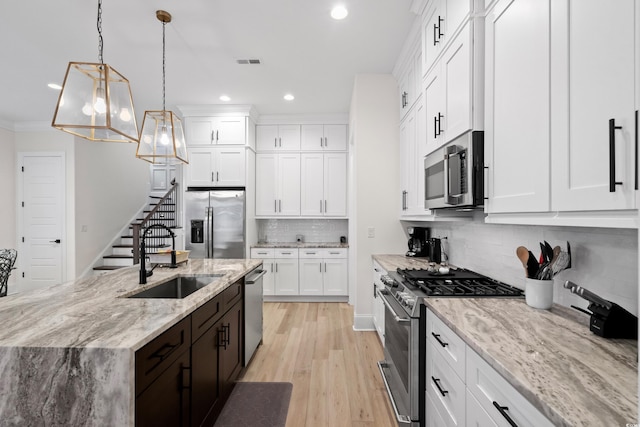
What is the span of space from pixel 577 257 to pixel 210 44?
3.30m

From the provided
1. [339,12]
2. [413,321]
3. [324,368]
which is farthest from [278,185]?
[413,321]

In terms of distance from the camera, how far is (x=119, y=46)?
2.99 metres

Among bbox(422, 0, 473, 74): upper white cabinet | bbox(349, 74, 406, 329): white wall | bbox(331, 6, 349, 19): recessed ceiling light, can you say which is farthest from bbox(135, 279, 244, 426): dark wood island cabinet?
bbox(331, 6, 349, 19): recessed ceiling light

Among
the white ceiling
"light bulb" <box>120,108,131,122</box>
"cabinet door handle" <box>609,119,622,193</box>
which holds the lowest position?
"cabinet door handle" <box>609,119,622,193</box>

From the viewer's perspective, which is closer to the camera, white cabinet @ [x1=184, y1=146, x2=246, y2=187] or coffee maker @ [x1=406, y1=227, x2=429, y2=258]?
coffee maker @ [x1=406, y1=227, x2=429, y2=258]

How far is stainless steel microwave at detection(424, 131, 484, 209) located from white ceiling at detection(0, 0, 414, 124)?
55.0 inches

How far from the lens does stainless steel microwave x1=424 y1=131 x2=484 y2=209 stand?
1625mm

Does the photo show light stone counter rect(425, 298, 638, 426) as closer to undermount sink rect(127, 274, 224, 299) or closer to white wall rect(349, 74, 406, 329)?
undermount sink rect(127, 274, 224, 299)

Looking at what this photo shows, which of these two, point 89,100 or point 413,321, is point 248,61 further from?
point 413,321

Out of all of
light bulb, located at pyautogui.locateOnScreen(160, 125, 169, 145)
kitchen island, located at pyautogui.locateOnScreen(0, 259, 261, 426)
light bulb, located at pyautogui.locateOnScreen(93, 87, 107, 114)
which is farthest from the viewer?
light bulb, located at pyautogui.locateOnScreen(160, 125, 169, 145)

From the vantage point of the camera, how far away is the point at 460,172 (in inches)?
69.2

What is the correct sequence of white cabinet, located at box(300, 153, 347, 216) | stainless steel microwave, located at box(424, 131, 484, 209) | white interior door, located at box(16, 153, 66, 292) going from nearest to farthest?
stainless steel microwave, located at box(424, 131, 484, 209), white cabinet, located at box(300, 153, 347, 216), white interior door, located at box(16, 153, 66, 292)

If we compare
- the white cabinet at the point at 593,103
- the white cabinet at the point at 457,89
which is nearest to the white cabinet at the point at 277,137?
the white cabinet at the point at 457,89

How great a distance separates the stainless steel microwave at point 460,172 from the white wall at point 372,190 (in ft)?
4.26
